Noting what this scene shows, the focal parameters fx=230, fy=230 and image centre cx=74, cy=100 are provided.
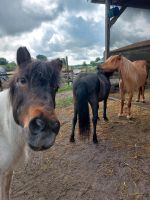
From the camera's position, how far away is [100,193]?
282 cm

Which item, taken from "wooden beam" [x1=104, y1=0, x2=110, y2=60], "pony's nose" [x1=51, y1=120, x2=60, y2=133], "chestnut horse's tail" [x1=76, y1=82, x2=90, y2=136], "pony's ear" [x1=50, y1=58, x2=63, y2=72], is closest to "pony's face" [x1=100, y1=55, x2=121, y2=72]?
"chestnut horse's tail" [x1=76, y1=82, x2=90, y2=136]

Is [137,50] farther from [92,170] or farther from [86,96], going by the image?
[92,170]

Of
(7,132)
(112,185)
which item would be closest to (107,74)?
(112,185)

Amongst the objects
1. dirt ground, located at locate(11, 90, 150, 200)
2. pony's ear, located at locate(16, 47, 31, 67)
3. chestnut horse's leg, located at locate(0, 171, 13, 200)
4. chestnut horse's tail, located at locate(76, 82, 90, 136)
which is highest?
pony's ear, located at locate(16, 47, 31, 67)

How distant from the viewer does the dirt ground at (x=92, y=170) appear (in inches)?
111

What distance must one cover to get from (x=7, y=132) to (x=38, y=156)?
189 centimetres

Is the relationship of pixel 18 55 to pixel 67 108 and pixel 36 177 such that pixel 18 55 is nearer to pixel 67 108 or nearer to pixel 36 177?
pixel 36 177

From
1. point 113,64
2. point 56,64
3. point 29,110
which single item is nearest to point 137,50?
point 113,64

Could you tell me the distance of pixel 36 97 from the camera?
5.23ft

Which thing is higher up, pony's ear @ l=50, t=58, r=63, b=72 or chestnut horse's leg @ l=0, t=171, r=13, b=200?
pony's ear @ l=50, t=58, r=63, b=72

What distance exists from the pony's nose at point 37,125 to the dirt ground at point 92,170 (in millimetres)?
1607

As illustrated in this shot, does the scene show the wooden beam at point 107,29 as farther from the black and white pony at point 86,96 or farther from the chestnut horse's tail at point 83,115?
the chestnut horse's tail at point 83,115

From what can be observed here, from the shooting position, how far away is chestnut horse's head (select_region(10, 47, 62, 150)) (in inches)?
57.7

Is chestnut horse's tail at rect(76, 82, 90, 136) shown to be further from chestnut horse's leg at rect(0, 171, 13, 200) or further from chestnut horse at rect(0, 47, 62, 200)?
chestnut horse at rect(0, 47, 62, 200)
